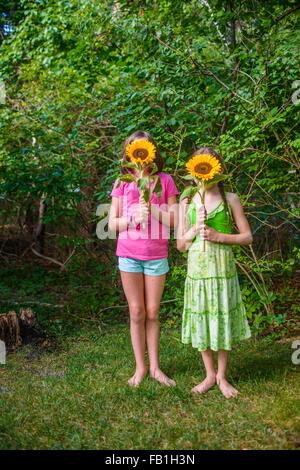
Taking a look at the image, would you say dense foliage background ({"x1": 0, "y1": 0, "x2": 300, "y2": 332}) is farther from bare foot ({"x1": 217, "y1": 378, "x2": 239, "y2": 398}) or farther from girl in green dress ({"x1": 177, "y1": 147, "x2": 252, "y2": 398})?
bare foot ({"x1": 217, "y1": 378, "x2": 239, "y2": 398})

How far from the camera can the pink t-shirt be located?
11.4ft

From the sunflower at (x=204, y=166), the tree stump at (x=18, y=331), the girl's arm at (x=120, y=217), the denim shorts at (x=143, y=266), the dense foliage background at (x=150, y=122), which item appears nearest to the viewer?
the sunflower at (x=204, y=166)

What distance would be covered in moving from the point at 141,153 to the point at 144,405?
5.00ft

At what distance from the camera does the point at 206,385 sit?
134 inches

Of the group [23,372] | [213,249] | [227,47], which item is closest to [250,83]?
[227,47]

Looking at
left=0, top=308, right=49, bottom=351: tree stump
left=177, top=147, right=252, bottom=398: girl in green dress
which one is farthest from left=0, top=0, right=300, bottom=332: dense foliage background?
left=177, top=147, right=252, bottom=398: girl in green dress

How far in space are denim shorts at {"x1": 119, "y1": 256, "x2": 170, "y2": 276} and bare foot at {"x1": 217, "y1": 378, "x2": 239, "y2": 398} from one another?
0.79 metres

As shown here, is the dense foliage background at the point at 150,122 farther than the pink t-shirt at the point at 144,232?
Yes

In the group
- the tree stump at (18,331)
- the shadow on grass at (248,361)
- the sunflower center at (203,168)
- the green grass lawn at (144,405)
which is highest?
the sunflower center at (203,168)

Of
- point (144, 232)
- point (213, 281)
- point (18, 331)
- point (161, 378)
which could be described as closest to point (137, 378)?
point (161, 378)

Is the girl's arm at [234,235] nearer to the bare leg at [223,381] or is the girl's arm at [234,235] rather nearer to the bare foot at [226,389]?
the bare leg at [223,381]

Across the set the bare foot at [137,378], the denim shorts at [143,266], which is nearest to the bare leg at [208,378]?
the bare foot at [137,378]

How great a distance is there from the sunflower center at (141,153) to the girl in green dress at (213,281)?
1.13ft

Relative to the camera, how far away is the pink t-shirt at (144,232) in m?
3.47
